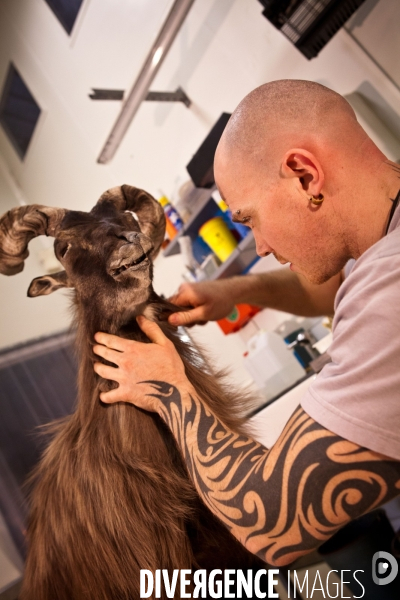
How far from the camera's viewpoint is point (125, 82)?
9.09ft

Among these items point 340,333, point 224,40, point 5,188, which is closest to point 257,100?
point 340,333

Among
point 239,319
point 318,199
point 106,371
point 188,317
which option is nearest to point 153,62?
point 188,317

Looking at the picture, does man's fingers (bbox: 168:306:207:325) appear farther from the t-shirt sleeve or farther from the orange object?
the orange object

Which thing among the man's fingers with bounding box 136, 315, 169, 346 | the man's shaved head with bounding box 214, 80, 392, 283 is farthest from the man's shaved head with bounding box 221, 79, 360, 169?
the man's fingers with bounding box 136, 315, 169, 346

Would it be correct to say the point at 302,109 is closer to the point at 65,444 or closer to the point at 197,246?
the point at 65,444

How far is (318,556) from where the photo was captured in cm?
113

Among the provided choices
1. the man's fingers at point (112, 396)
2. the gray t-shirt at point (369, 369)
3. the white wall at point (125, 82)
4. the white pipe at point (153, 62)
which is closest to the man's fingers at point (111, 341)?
the man's fingers at point (112, 396)

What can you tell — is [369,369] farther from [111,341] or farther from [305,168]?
[111,341]

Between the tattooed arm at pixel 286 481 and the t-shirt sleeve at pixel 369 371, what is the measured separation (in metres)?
0.03

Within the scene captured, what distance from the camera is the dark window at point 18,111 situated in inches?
133

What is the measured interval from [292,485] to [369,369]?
0.23 metres

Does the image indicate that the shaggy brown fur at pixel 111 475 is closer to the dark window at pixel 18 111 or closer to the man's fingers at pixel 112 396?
the man's fingers at pixel 112 396

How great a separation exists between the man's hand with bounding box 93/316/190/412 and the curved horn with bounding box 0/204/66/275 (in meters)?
0.40

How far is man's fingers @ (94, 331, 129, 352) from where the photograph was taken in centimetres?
106
